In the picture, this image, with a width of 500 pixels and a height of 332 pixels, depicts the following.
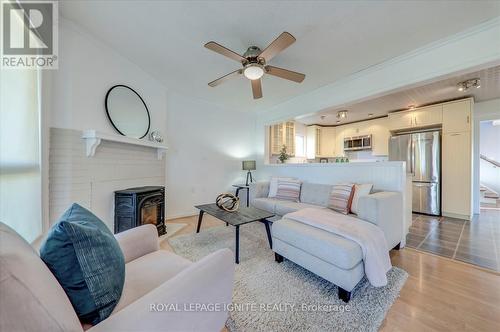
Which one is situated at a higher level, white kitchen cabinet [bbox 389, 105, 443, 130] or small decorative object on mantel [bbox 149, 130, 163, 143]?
white kitchen cabinet [bbox 389, 105, 443, 130]

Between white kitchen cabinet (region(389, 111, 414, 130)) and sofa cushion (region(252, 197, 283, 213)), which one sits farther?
white kitchen cabinet (region(389, 111, 414, 130))

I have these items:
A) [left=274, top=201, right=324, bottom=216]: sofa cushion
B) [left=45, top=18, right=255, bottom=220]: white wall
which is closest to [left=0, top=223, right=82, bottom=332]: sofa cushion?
[left=45, top=18, right=255, bottom=220]: white wall

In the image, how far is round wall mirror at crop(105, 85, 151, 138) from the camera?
7.99ft

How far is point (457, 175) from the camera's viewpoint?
372 centimetres

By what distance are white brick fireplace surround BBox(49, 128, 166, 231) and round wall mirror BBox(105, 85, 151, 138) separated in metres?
0.24

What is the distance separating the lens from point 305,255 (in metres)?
1.74

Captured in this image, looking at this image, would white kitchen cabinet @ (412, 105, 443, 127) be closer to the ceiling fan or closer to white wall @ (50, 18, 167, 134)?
the ceiling fan

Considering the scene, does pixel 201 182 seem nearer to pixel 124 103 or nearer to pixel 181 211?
pixel 181 211

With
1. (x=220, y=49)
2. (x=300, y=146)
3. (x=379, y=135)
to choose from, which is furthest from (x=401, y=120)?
(x=220, y=49)

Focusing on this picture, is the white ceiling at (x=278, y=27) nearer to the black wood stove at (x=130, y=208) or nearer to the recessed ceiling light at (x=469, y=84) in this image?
the recessed ceiling light at (x=469, y=84)

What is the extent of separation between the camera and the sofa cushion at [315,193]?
122 inches

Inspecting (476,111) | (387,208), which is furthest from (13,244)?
(476,111)

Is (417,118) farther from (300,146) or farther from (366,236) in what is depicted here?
(366,236)

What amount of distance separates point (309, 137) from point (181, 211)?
434 cm
